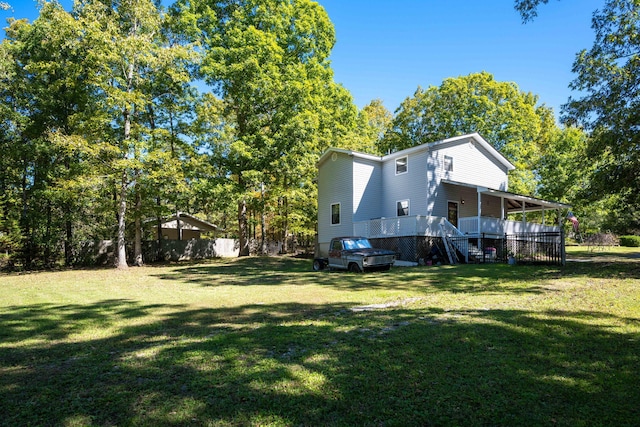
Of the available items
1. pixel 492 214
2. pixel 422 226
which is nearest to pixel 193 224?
pixel 422 226

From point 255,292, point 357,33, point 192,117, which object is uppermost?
point 357,33

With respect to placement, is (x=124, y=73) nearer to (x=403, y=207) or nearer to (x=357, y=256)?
(x=357, y=256)

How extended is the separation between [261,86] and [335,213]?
32.0 ft

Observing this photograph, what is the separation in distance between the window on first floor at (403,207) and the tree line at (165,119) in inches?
276

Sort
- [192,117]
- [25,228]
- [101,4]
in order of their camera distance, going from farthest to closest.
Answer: [192,117] < [25,228] < [101,4]

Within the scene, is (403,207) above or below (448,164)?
below

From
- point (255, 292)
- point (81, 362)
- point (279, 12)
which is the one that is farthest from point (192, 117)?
point (81, 362)

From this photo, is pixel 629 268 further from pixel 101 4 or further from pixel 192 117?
pixel 101 4

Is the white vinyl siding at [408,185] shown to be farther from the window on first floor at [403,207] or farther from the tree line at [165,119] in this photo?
the tree line at [165,119]

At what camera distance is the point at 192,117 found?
24.4 m

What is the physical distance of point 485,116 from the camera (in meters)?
32.0

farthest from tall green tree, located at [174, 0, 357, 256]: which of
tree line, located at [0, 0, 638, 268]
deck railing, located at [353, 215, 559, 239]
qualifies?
deck railing, located at [353, 215, 559, 239]

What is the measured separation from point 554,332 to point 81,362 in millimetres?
6252

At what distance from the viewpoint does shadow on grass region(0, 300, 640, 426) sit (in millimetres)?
3035
